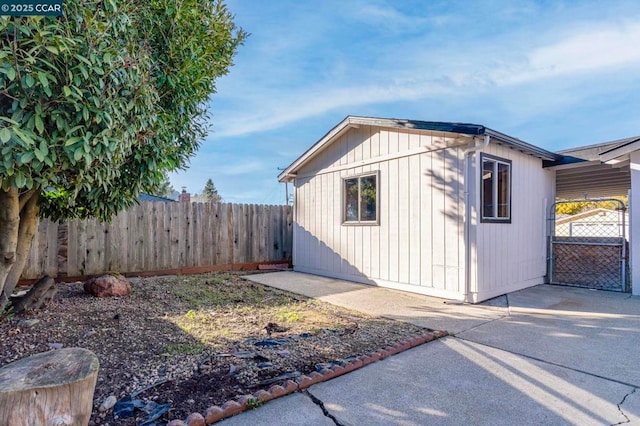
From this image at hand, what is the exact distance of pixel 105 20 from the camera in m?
2.78

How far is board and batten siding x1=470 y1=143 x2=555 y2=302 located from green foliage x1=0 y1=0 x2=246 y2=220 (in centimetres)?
443

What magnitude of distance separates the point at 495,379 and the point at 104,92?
157 inches

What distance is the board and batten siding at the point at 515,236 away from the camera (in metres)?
5.32

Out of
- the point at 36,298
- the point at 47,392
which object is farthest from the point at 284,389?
the point at 36,298

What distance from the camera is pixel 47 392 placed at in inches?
70.6

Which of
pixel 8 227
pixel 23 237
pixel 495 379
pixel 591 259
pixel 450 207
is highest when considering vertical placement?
pixel 450 207

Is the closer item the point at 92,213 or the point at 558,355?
the point at 558,355

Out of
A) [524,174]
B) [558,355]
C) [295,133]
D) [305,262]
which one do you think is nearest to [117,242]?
[305,262]

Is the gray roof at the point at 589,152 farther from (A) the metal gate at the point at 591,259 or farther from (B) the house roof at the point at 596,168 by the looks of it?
(A) the metal gate at the point at 591,259

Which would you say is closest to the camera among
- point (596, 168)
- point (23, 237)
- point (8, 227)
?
point (8, 227)

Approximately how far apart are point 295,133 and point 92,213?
1259cm

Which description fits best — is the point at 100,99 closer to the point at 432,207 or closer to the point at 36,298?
the point at 36,298

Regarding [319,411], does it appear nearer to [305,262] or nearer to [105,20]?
[105,20]

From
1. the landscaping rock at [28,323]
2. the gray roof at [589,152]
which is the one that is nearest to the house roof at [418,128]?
the gray roof at [589,152]
